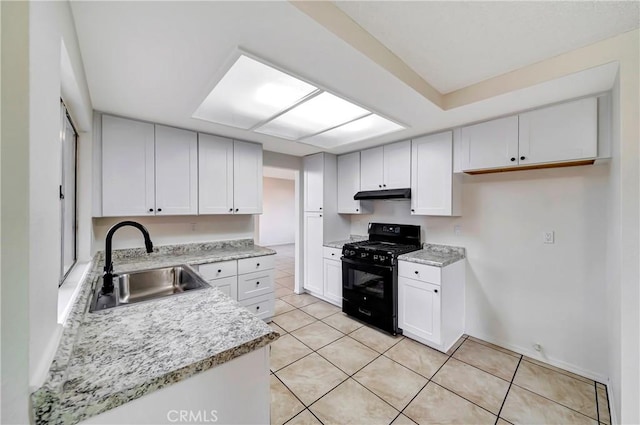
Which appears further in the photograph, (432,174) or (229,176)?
(229,176)

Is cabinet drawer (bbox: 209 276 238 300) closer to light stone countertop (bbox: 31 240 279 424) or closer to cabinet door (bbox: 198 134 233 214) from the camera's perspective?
cabinet door (bbox: 198 134 233 214)

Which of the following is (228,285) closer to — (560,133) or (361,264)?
(361,264)

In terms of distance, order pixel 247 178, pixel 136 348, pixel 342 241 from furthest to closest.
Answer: pixel 342 241, pixel 247 178, pixel 136 348

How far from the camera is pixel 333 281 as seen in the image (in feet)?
12.1

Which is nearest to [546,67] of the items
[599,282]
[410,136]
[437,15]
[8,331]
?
[437,15]

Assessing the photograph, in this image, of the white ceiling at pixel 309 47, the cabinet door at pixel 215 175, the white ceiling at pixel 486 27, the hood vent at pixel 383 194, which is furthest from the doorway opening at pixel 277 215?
the white ceiling at pixel 486 27

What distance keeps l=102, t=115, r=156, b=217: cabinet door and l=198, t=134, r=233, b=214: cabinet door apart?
467 millimetres

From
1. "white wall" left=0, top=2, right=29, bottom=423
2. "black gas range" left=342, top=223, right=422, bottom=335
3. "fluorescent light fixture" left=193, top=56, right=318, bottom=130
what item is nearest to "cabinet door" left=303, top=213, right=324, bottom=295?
"black gas range" left=342, top=223, right=422, bottom=335

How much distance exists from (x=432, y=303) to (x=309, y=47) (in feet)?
8.22

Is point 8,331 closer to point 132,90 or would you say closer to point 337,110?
point 132,90

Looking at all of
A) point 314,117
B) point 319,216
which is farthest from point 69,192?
point 319,216

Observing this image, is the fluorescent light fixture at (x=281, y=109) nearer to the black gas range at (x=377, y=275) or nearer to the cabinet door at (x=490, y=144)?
the cabinet door at (x=490, y=144)

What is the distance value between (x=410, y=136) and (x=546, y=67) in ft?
4.62

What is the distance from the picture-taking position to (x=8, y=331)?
0.55m
